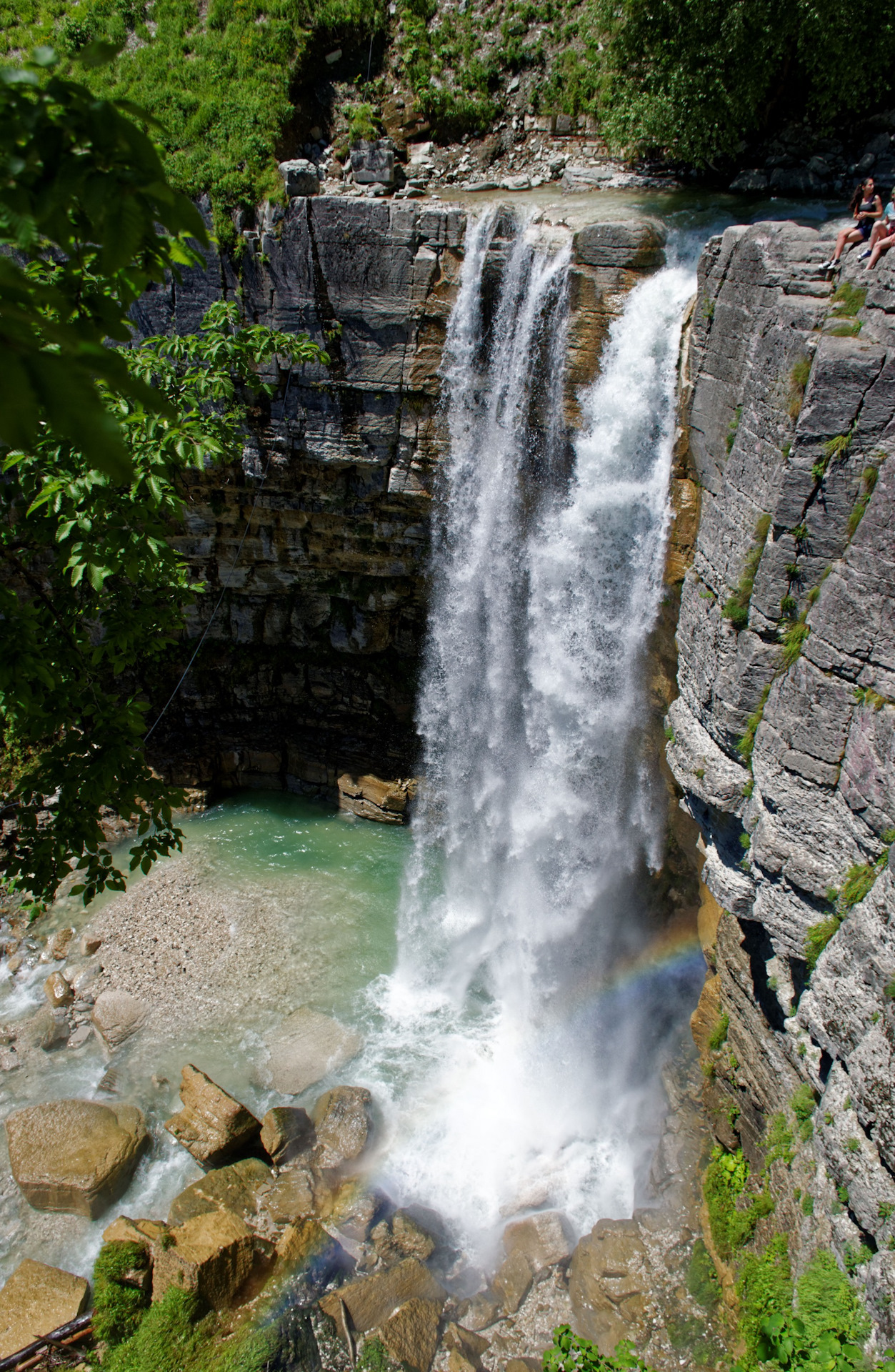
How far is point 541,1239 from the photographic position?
352 inches

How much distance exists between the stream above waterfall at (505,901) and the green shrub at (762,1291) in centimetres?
219

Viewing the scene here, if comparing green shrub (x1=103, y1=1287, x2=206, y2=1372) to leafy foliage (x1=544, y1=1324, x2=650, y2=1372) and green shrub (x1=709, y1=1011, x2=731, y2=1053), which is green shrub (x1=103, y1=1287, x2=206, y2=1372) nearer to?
leafy foliage (x1=544, y1=1324, x2=650, y2=1372)

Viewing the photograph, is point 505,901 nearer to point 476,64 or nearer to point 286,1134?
point 286,1134

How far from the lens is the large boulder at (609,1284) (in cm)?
Answer: 800

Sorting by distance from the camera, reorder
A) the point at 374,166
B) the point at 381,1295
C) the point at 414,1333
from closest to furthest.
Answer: the point at 414,1333, the point at 381,1295, the point at 374,166

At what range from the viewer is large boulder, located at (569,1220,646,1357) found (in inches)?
315

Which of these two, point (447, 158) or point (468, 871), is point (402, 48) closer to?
point (447, 158)

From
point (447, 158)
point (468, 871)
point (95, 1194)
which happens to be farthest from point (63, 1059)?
point (447, 158)

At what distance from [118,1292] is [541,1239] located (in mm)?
4766

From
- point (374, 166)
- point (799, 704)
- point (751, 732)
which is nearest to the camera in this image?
point (799, 704)

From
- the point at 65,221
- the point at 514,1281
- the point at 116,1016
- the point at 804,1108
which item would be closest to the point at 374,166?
the point at 65,221

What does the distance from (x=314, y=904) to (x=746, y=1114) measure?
814cm

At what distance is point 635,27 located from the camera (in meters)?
11.2

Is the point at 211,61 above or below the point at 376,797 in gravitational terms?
above
